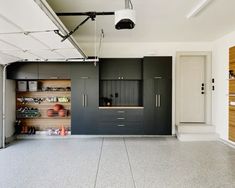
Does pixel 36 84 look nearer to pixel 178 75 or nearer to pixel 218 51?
pixel 178 75

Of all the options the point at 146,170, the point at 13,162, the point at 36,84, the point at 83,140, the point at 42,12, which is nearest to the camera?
the point at 42,12

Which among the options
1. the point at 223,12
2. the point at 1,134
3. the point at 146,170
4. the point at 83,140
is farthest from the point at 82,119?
the point at 223,12

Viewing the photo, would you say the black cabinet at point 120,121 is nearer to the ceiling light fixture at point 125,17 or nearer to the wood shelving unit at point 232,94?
the wood shelving unit at point 232,94

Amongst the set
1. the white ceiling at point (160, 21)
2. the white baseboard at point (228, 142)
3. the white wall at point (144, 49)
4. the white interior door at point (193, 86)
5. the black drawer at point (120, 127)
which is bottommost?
the white baseboard at point (228, 142)

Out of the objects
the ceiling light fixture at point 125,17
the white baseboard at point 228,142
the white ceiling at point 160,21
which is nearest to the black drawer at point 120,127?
the white baseboard at point 228,142

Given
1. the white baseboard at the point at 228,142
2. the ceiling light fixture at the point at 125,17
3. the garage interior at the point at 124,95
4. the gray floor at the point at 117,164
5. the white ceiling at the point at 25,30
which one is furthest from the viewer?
the white baseboard at the point at 228,142

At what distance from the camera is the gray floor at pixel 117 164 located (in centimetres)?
286

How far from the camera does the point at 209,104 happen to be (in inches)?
233

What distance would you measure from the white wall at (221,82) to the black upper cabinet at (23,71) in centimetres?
513

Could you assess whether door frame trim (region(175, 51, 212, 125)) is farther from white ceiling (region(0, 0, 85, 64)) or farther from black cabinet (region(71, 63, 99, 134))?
A: white ceiling (region(0, 0, 85, 64))

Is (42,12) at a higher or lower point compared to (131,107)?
higher

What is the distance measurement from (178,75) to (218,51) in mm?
1266

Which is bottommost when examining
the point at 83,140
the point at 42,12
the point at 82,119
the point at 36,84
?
the point at 83,140

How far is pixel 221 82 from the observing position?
17.7 ft
